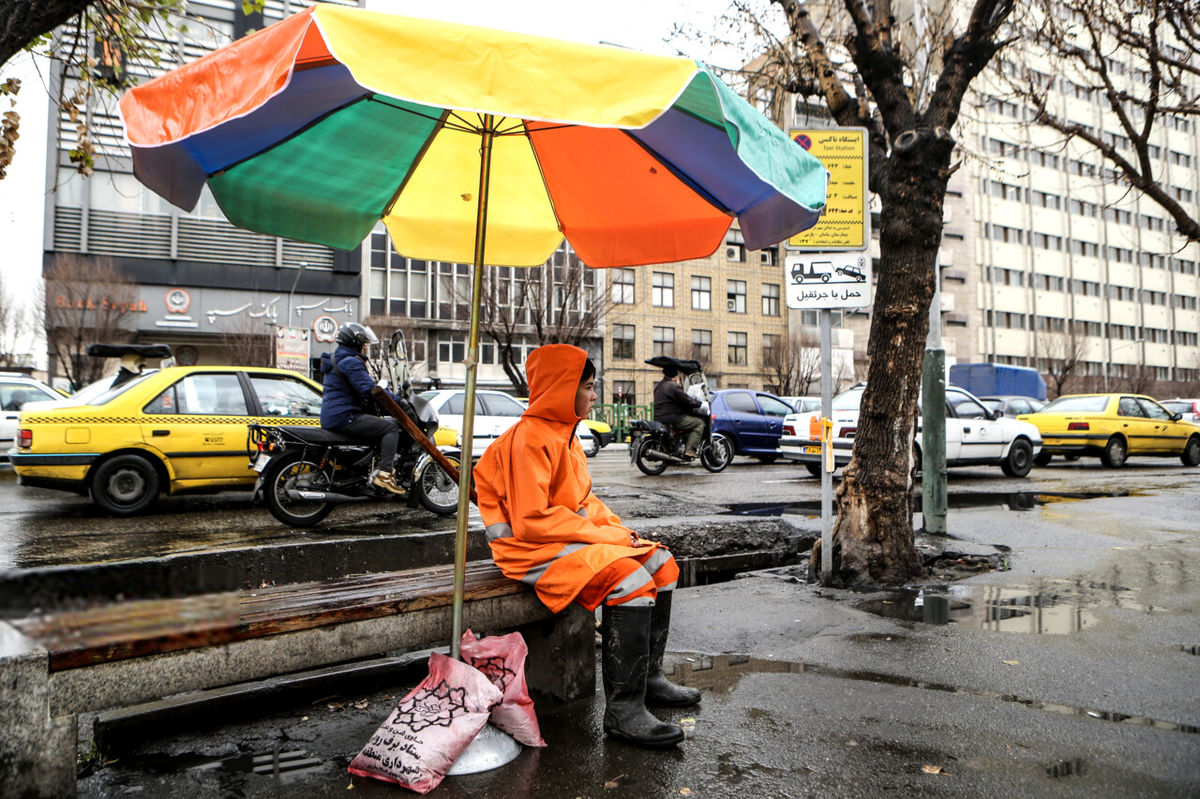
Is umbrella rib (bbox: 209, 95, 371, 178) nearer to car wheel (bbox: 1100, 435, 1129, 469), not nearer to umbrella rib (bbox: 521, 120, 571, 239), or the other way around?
umbrella rib (bbox: 521, 120, 571, 239)

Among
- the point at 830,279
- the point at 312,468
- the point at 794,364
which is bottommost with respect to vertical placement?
the point at 312,468

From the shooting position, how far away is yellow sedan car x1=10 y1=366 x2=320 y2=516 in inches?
337

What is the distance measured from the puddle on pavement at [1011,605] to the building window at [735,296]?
1967 inches

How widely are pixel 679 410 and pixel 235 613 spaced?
13807 millimetres

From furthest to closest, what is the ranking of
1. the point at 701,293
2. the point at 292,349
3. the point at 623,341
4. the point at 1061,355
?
the point at 1061,355, the point at 701,293, the point at 623,341, the point at 292,349

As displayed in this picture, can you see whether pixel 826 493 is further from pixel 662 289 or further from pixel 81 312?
pixel 662 289

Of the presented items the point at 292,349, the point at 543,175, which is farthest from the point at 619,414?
the point at 543,175

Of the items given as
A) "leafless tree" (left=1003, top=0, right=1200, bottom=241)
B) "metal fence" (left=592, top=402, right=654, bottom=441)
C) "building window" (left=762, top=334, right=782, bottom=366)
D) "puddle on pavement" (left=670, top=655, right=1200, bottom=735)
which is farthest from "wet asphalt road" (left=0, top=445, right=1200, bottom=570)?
"building window" (left=762, top=334, right=782, bottom=366)

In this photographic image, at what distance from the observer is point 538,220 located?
4.57 meters

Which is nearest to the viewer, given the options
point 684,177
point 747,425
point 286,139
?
point 286,139

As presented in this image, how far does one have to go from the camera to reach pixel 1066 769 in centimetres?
296

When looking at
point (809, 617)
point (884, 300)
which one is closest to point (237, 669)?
point (809, 617)

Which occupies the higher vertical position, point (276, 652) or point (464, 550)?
point (464, 550)

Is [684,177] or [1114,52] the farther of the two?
[1114,52]
